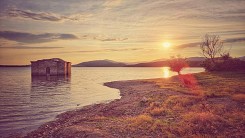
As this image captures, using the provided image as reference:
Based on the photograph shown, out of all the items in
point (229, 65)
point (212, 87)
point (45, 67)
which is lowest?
point (212, 87)

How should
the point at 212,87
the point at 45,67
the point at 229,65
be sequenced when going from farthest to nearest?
1. the point at 45,67
2. the point at 229,65
3. the point at 212,87

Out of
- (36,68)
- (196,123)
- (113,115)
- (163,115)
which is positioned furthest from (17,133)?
→ (36,68)

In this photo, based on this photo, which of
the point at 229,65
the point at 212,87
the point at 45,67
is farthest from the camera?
the point at 45,67

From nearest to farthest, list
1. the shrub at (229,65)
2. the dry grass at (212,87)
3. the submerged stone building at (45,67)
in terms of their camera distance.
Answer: the dry grass at (212,87), the shrub at (229,65), the submerged stone building at (45,67)

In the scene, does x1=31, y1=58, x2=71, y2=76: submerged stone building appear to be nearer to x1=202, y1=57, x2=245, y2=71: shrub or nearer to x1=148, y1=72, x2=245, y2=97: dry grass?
x1=148, y1=72, x2=245, y2=97: dry grass

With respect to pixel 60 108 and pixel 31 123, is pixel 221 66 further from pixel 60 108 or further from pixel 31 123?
pixel 31 123

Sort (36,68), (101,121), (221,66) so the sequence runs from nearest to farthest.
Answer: (101,121) < (221,66) < (36,68)

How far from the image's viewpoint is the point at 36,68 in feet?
299

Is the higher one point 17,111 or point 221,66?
point 221,66

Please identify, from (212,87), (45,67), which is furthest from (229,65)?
(45,67)

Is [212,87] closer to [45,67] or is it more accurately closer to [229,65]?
[229,65]

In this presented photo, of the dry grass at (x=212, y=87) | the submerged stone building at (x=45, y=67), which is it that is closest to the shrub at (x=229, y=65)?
the dry grass at (x=212, y=87)

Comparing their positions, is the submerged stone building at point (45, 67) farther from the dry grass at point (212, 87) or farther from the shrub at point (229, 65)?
the shrub at point (229, 65)

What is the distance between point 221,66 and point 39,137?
6333 cm
